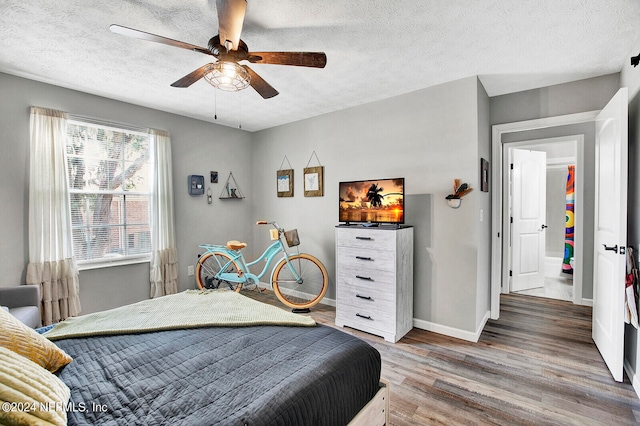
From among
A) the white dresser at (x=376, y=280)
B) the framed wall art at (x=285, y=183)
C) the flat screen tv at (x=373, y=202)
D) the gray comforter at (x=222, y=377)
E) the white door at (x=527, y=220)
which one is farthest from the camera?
the white door at (x=527, y=220)

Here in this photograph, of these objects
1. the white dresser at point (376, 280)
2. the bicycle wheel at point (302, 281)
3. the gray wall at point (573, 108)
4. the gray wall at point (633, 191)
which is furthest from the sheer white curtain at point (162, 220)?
the gray wall at point (633, 191)

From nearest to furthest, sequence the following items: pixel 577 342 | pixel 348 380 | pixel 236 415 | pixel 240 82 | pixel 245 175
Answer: pixel 236 415 → pixel 348 380 → pixel 240 82 → pixel 577 342 → pixel 245 175

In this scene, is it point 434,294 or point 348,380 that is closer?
point 348,380

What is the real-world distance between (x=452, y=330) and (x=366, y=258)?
3.64ft

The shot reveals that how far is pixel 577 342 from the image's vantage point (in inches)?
114

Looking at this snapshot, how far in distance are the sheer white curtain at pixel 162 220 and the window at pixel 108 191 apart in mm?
98

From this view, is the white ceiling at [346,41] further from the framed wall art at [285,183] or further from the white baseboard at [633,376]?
the white baseboard at [633,376]

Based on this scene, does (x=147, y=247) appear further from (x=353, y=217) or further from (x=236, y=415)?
(x=236, y=415)

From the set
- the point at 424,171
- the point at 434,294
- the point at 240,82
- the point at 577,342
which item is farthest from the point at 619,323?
the point at 240,82

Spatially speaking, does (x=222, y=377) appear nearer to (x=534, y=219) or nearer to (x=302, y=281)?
(x=302, y=281)

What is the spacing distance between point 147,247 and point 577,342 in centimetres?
481

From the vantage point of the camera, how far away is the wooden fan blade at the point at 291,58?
1.92 meters

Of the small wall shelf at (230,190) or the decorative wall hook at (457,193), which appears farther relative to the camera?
the small wall shelf at (230,190)

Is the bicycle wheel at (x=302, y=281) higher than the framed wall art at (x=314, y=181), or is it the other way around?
the framed wall art at (x=314, y=181)
